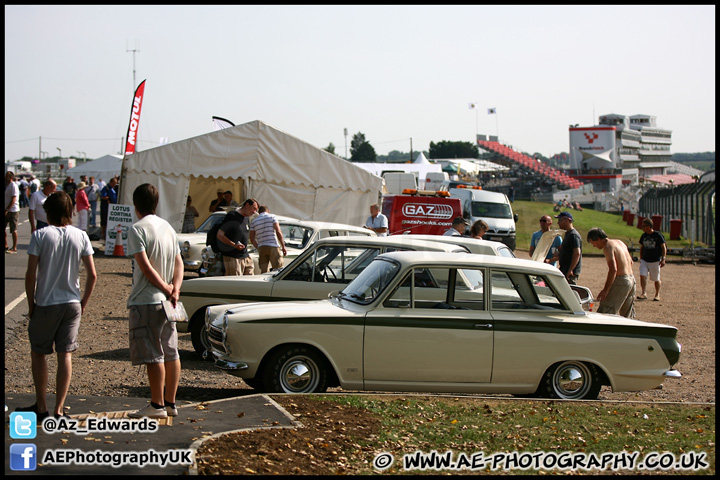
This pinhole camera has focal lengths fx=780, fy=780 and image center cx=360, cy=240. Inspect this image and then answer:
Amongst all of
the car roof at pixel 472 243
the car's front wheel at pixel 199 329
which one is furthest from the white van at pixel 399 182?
the car's front wheel at pixel 199 329

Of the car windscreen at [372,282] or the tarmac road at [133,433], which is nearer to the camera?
the tarmac road at [133,433]

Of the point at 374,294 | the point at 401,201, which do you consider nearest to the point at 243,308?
the point at 374,294

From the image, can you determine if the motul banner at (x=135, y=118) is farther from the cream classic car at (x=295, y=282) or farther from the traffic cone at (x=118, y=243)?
the cream classic car at (x=295, y=282)

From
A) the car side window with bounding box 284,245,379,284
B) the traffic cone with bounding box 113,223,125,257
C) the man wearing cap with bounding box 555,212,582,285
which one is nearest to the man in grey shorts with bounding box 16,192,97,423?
the car side window with bounding box 284,245,379,284

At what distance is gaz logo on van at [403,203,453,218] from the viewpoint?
73.1 feet

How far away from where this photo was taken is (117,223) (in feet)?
59.2

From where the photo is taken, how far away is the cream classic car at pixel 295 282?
9305 millimetres

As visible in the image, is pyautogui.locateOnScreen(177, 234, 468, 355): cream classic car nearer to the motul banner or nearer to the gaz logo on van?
the gaz logo on van

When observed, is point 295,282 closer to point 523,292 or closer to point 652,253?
point 523,292

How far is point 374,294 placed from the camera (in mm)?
7574

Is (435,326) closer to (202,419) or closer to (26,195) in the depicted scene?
(202,419)

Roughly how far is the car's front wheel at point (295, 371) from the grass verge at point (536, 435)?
0.42m

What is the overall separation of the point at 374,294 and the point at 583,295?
333 cm

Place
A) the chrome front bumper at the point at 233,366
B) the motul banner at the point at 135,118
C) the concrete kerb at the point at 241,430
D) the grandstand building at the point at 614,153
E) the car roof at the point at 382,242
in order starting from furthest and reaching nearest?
the grandstand building at the point at 614,153 < the motul banner at the point at 135,118 < the car roof at the point at 382,242 < the chrome front bumper at the point at 233,366 < the concrete kerb at the point at 241,430
